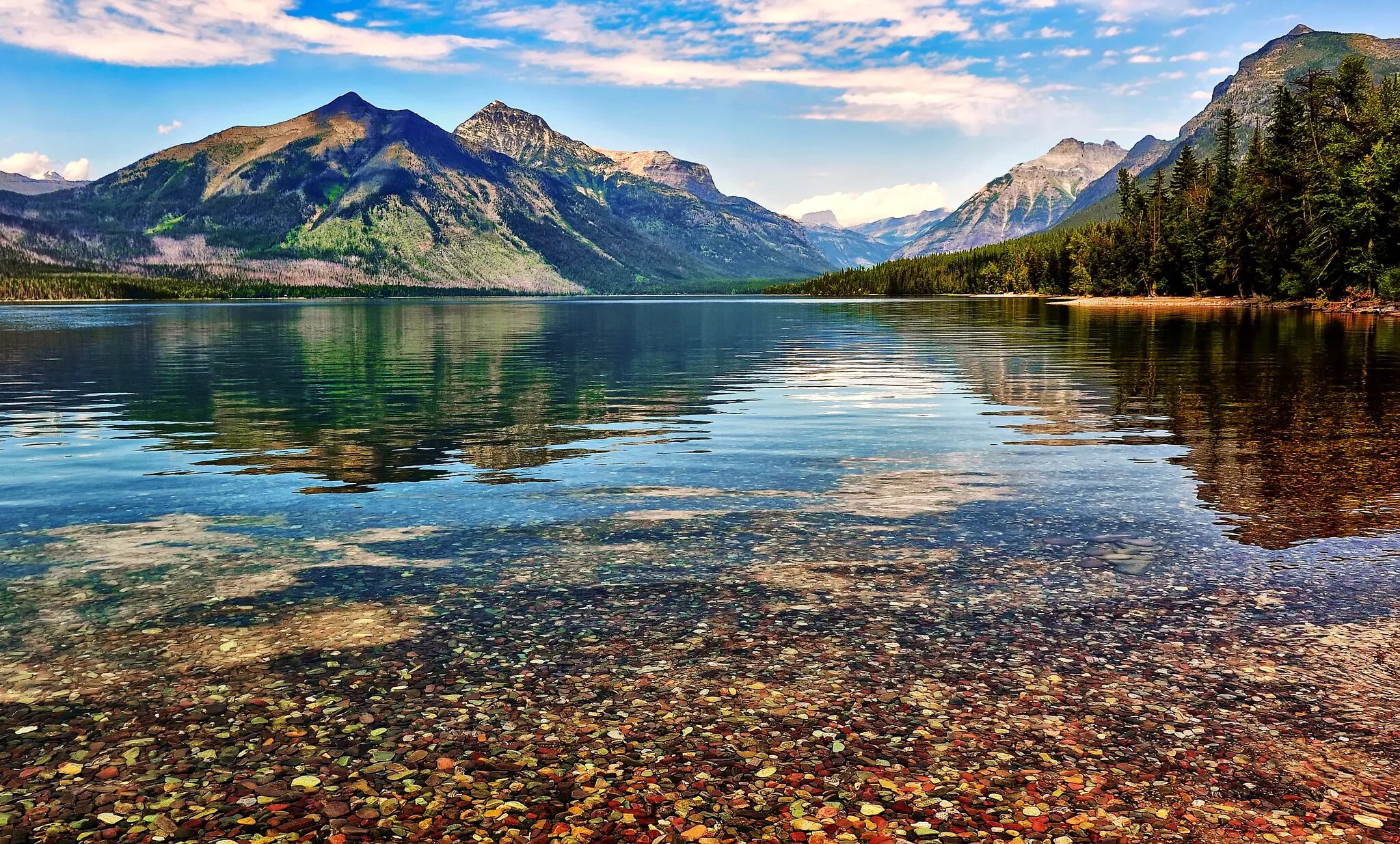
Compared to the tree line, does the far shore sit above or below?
below

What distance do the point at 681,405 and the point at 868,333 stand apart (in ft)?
213

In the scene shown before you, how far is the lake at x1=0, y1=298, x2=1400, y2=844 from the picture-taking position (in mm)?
8938

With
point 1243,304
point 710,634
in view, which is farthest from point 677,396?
point 1243,304

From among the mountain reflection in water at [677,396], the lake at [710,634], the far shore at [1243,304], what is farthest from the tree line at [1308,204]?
the lake at [710,634]

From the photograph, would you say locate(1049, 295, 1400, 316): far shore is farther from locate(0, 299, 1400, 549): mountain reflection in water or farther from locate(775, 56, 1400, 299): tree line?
locate(0, 299, 1400, 549): mountain reflection in water

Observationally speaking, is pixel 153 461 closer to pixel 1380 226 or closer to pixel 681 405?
pixel 681 405

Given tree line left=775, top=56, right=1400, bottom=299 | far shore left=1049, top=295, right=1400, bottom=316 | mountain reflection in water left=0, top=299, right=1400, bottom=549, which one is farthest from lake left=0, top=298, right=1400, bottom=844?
far shore left=1049, top=295, right=1400, bottom=316

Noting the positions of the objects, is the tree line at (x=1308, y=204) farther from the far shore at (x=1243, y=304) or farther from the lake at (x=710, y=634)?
the lake at (x=710, y=634)

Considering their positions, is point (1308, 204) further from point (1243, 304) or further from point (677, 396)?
point (677, 396)

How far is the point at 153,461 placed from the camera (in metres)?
29.1

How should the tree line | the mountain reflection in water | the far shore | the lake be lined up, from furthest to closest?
1. the far shore
2. the tree line
3. the mountain reflection in water
4. the lake

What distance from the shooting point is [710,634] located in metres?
13.1

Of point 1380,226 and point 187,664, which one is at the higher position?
point 1380,226

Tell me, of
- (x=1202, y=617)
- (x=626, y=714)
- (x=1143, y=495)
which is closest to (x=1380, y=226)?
(x=1143, y=495)
